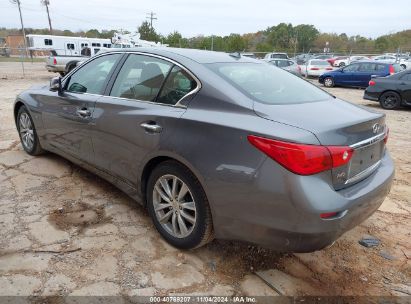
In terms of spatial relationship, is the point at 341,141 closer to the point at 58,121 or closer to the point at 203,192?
the point at 203,192

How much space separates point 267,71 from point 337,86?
16.6 metres

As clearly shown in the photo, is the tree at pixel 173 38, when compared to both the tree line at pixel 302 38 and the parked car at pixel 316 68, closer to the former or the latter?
the tree line at pixel 302 38

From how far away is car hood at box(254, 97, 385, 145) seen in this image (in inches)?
92.0

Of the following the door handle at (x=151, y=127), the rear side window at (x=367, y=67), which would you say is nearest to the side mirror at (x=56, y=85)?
the door handle at (x=151, y=127)

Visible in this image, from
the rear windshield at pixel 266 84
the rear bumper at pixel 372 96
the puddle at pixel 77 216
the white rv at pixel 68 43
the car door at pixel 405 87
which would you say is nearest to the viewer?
the rear windshield at pixel 266 84

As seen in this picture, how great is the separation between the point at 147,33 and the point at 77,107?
172ft

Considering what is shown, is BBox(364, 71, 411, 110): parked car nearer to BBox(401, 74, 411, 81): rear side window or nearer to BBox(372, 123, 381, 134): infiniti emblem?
BBox(401, 74, 411, 81): rear side window

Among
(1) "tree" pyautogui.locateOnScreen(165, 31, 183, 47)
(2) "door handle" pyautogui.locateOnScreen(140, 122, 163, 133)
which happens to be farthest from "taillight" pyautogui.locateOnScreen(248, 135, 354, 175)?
(1) "tree" pyautogui.locateOnScreen(165, 31, 183, 47)

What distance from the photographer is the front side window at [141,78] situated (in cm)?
313

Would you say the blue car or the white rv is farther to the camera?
the white rv

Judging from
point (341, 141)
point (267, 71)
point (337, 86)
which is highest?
point (267, 71)

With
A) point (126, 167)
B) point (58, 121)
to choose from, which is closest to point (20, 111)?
point (58, 121)

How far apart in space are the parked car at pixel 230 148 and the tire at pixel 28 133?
1437 mm

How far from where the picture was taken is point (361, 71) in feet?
57.1
